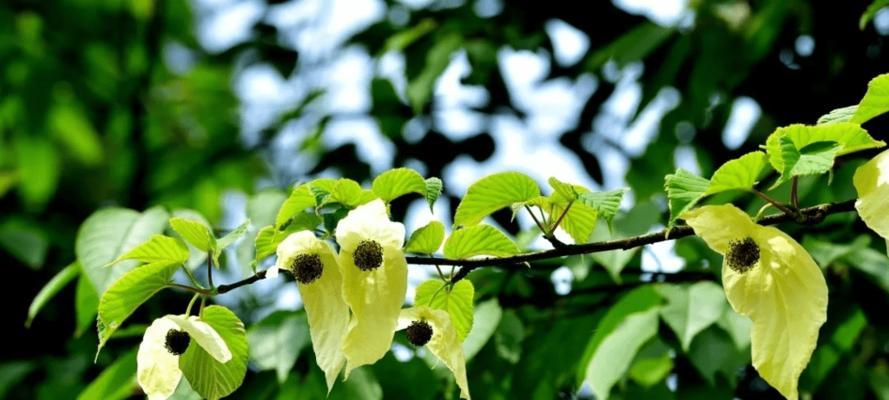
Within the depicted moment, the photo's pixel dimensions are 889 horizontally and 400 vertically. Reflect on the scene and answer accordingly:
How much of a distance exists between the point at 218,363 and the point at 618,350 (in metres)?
0.50

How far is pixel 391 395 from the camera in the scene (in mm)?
1227

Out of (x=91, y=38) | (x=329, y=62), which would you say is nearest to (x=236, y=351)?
(x=329, y=62)

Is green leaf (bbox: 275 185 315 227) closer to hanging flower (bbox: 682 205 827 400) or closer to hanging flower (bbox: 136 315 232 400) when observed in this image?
hanging flower (bbox: 136 315 232 400)

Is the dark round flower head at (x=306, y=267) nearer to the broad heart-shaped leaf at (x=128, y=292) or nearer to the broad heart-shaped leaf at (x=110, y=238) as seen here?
the broad heart-shaped leaf at (x=128, y=292)

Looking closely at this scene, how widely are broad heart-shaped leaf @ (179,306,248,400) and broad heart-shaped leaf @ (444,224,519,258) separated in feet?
0.56

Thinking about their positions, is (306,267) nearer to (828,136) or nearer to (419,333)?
(419,333)

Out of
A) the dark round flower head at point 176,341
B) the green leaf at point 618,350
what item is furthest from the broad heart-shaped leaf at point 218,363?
the green leaf at point 618,350

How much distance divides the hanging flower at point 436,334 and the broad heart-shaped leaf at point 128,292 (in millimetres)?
190

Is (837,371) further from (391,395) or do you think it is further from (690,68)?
(690,68)

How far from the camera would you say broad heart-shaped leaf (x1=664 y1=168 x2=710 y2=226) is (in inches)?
27.7

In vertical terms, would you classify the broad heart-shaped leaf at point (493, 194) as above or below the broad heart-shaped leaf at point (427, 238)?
above

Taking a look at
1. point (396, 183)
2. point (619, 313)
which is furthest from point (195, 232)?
point (619, 313)

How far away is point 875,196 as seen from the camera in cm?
65

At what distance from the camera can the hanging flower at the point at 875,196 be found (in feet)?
2.12
